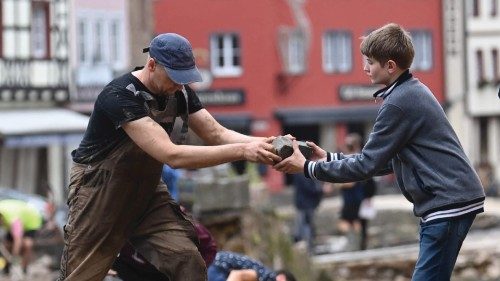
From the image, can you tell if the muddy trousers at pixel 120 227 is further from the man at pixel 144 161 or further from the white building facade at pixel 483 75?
the white building facade at pixel 483 75

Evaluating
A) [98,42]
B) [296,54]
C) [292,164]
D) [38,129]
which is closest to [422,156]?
[292,164]

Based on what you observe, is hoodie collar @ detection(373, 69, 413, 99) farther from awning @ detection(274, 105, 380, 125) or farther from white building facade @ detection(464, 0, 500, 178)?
white building facade @ detection(464, 0, 500, 178)

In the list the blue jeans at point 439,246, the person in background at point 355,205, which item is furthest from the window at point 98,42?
the blue jeans at point 439,246

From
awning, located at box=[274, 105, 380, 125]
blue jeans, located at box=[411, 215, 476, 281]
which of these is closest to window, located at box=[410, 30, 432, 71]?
awning, located at box=[274, 105, 380, 125]

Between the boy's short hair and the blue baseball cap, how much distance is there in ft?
2.89

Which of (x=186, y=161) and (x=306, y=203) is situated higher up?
(x=186, y=161)

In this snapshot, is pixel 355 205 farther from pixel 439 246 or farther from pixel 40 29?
pixel 40 29

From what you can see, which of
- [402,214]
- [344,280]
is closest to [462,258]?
[344,280]

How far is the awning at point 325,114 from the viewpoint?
51750 millimetres

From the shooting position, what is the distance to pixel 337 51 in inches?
2090

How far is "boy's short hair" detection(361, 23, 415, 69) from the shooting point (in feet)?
23.7

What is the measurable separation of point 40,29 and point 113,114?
31184 mm

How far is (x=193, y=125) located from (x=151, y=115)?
0.64 metres

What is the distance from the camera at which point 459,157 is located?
7211mm
